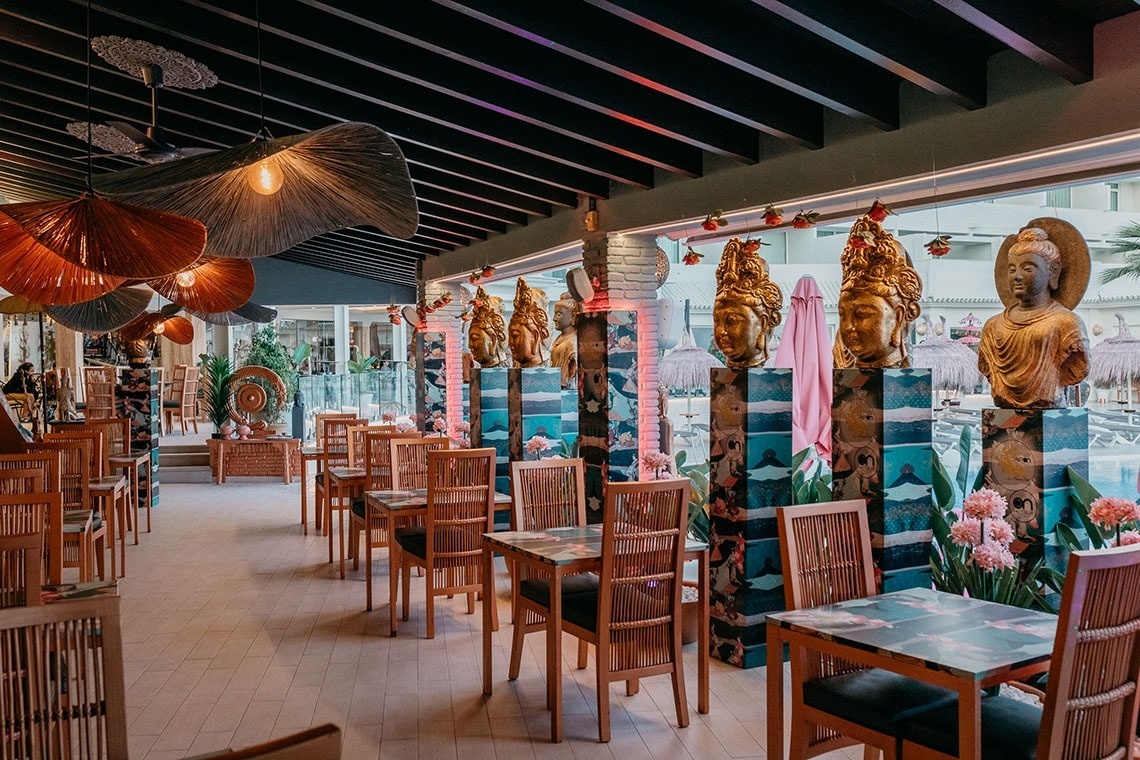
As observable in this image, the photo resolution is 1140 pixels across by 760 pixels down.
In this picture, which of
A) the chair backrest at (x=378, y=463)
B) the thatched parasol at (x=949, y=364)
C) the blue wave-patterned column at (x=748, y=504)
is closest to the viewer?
the blue wave-patterned column at (x=748, y=504)

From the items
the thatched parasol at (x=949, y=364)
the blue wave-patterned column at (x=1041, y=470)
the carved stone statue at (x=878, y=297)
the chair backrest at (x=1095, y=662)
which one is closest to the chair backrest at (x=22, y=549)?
the chair backrest at (x=1095, y=662)

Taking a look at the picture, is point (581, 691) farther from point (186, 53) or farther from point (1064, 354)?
point (186, 53)

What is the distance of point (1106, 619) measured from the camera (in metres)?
2.41

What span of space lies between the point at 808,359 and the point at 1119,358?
330cm

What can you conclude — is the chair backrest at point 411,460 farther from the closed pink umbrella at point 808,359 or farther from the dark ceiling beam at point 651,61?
the dark ceiling beam at point 651,61

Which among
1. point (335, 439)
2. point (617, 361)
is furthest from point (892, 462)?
point (335, 439)

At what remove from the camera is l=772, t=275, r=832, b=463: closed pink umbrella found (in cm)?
657

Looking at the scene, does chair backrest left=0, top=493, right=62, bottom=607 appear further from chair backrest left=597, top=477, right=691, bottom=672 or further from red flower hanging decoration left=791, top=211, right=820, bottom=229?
red flower hanging decoration left=791, top=211, right=820, bottom=229

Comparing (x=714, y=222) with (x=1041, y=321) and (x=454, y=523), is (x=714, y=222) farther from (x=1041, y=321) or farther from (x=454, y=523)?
(x=454, y=523)

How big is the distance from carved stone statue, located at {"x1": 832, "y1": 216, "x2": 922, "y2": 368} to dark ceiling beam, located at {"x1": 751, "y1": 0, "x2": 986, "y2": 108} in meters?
0.76

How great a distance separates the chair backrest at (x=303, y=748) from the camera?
115 cm

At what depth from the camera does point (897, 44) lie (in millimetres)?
3836

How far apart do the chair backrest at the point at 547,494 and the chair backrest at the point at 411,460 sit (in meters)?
1.72

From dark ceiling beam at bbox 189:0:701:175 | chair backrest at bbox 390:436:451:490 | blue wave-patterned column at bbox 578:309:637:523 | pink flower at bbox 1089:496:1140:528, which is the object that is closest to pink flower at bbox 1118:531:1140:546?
pink flower at bbox 1089:496:1140:528
